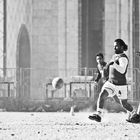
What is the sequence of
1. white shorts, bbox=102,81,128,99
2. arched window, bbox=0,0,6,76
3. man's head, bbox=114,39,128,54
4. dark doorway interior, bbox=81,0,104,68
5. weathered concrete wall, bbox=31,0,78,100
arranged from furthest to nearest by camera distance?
arched window, bbox=0,0,6,76
dark doorway interior, bbox=81,0,104,68
weathered concrete wall, bbox=31,0,78,100
man's head, bbox=114,39,128,54
white shorts, bbox=102,81,128,99

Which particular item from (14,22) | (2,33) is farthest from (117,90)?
(2,33)

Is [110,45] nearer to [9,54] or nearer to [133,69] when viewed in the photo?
[133,69]

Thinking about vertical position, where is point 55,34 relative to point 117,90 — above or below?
above

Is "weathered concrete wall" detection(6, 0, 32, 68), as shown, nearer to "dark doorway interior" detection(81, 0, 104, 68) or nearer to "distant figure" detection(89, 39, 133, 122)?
"dark doorway interior" detection(81, 0, 104, 68)

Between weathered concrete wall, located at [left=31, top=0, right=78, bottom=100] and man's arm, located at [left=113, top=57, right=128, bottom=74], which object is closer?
man's arm, located at [left=113, top=57, right=128, bottom=74]

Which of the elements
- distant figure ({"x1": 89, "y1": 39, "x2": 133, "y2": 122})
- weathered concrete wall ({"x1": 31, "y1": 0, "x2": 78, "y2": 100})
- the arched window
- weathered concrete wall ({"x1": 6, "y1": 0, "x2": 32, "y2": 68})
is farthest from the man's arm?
the arched window

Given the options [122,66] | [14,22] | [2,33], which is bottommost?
[122,66]

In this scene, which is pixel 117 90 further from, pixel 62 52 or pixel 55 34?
pixel 55 34

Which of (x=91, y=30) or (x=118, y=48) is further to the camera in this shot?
(x=91, y=30)

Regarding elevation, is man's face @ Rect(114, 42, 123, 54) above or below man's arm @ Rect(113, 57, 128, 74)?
above

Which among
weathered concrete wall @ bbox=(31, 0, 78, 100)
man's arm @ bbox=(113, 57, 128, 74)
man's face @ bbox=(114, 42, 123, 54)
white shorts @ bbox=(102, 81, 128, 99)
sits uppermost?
weathered concrete wall @ bbox=(31, 0, 78, 100)

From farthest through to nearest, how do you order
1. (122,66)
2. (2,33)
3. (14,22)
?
(2,33) → (14,22) → (122,66)

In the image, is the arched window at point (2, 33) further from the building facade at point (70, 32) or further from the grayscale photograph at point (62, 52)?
the building facade at point (70, 32)

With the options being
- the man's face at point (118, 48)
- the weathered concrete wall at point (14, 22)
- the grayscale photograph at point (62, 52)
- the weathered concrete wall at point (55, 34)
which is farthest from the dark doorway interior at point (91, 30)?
the man's face at point (118, 48)
